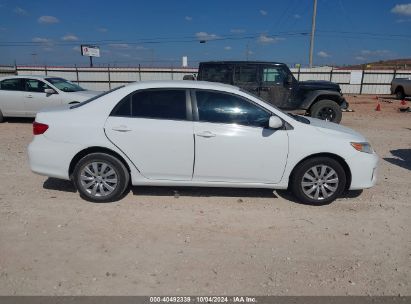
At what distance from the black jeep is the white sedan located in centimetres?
517

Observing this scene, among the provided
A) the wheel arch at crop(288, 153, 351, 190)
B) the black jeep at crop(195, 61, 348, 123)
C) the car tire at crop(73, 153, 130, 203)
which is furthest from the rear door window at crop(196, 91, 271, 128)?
the black jeep at crop(195, 61, 348, 123)

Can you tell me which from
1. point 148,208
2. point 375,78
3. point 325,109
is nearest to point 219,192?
point 148,208

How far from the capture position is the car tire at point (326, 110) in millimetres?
10344

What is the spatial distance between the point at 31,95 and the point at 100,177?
23.8 feet

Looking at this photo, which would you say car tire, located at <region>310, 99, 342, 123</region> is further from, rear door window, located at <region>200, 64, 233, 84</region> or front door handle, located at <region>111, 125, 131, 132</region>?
front door handle, located at <region>111, 125, 131, 132</region>

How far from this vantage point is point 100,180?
455cm

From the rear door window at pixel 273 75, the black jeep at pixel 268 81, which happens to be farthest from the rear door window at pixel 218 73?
the rear door window at pixel 273 75

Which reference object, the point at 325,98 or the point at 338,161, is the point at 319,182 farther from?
the point at 325,98

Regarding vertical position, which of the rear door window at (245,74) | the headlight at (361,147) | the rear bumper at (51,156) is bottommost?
the rear bumper at (51,156)

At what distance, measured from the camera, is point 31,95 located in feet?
34.0

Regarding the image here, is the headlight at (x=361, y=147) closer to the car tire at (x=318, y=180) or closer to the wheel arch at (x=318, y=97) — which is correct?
the car tire at (x=318, y=180)

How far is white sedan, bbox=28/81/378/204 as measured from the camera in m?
4.40

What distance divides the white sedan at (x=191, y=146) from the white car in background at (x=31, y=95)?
610 centimetres

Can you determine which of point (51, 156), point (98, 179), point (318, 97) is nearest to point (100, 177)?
point (98, 179)
